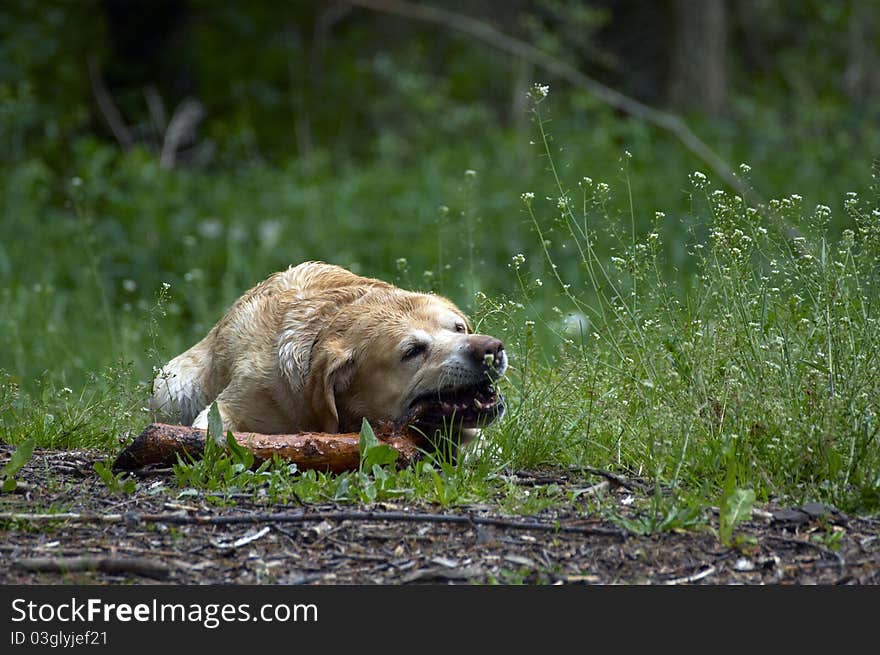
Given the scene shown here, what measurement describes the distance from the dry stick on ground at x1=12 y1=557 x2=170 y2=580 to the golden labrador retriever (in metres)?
1.56

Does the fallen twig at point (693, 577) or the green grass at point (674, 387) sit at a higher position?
the green grass at point (674, 387)

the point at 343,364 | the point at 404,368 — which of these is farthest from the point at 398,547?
the point at 343,364

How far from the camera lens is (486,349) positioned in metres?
4.81

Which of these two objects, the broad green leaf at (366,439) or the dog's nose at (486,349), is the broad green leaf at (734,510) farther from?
the broad green leaf at (366,439)

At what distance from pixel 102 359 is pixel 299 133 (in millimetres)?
7408

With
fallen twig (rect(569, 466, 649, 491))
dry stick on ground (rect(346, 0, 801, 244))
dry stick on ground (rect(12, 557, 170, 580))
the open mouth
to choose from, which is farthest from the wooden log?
dry stick on ground (rect(346, 0, 801, 244))

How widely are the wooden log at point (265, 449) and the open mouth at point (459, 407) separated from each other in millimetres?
292

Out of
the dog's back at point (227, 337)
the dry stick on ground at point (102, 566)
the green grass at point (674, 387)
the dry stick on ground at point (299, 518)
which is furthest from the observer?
the dog's back at point (227, 337)

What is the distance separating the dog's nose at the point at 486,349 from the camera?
4801 mm

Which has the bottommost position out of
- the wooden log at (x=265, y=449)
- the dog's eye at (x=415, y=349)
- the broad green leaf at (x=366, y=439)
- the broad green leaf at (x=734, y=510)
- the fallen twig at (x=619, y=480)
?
the wooden log at (x=265, y=449)

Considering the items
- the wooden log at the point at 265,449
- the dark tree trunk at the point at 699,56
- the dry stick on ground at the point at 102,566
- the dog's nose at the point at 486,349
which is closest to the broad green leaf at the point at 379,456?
the wooden log at the point at 265,449

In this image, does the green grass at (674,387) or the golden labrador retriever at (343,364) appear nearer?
the green grass at (674,387)

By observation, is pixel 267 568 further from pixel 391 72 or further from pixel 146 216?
pixel 391 72

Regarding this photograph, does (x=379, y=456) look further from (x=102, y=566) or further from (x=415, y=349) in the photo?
(x=102, y=566)
